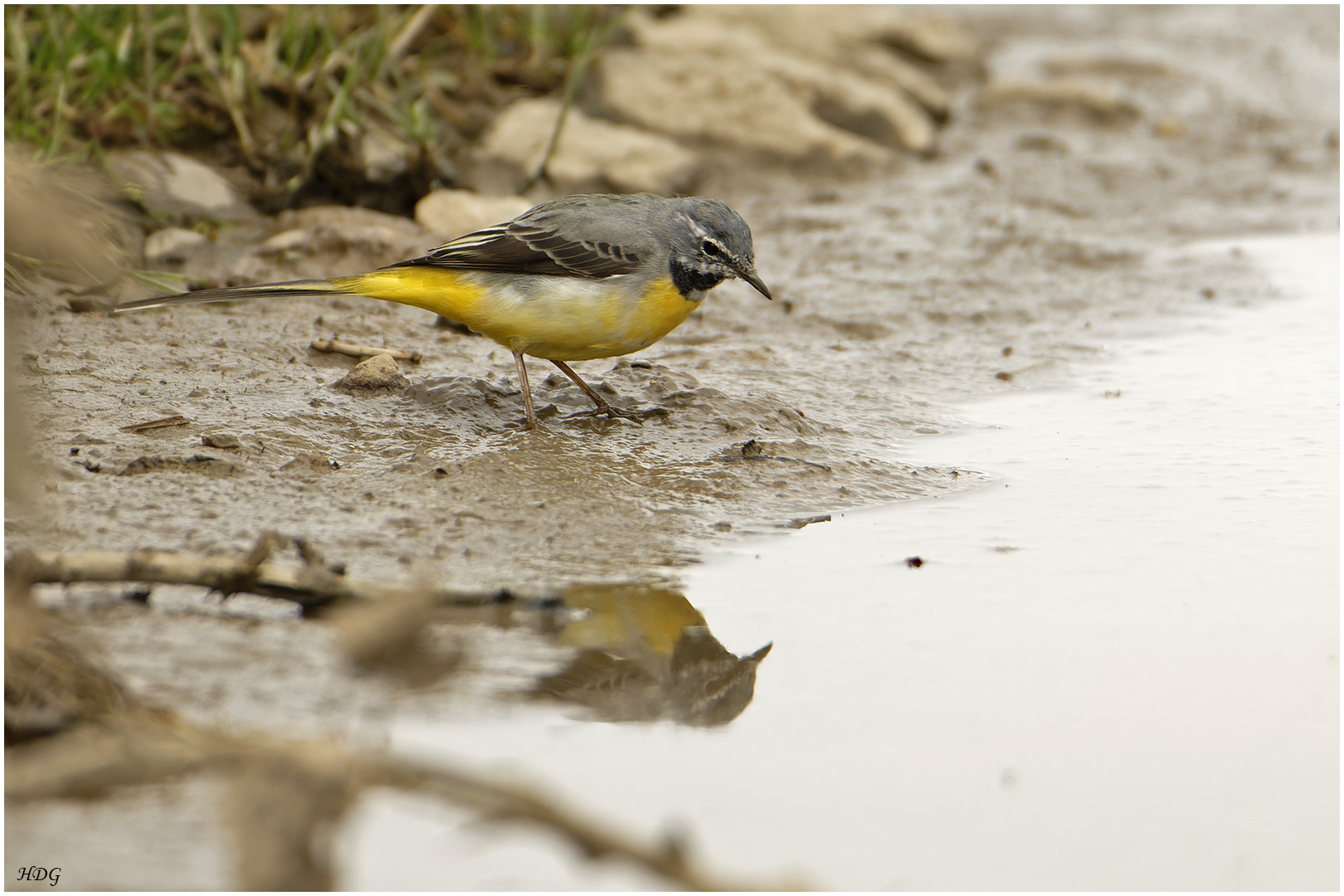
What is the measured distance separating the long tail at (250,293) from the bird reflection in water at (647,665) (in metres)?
2.22

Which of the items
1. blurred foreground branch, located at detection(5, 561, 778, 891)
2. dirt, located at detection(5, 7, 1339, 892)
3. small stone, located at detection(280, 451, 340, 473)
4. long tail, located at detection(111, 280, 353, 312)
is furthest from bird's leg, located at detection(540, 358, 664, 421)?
blurred foreground branch, located at detection(5, 561, 778, 891)

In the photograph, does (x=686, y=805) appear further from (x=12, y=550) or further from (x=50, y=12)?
(x=50, y=12)

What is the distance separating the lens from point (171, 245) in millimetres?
7480

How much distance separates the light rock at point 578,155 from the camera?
8.91 metres

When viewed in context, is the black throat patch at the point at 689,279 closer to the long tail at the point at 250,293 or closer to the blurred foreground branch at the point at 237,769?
the long tail at the point at 250,293

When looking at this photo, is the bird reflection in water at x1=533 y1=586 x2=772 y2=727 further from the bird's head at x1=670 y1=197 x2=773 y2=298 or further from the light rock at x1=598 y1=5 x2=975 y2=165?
the light rock at x1=598 y1=5 x2=975 y2=165

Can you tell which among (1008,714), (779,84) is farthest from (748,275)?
(779,84)

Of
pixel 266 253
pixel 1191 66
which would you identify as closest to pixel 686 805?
pixel 266 253

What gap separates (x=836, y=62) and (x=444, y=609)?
8510 mm

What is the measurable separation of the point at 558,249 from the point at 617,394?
84cm

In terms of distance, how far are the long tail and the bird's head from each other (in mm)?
1469

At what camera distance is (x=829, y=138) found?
10305 millimetres

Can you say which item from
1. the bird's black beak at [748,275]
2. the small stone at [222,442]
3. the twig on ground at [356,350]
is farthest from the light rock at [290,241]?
the bird's black beak at [748,275]

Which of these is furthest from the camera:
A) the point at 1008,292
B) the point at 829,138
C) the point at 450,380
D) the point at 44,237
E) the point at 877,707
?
the point at 829,138
